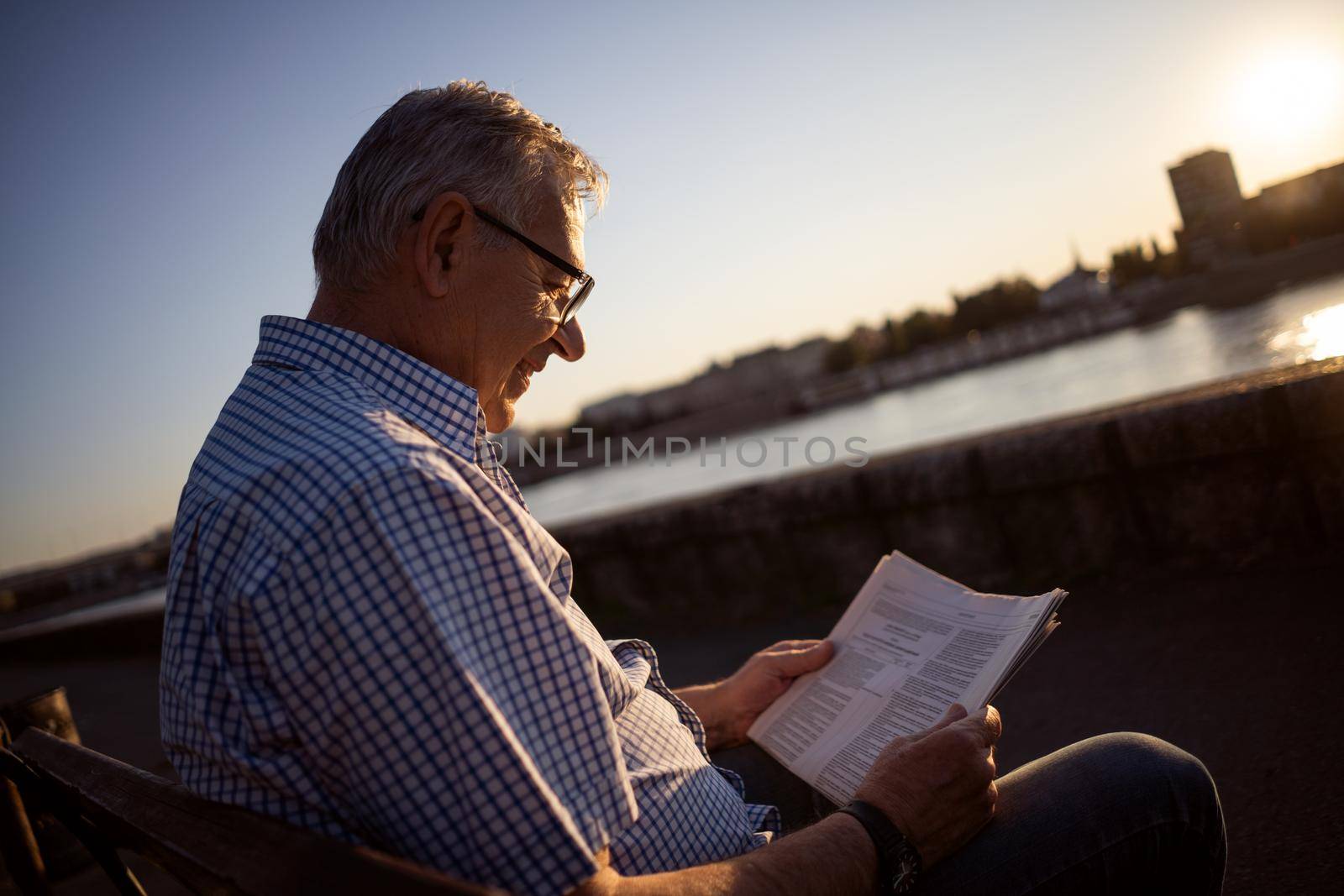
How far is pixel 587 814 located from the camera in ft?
2.82

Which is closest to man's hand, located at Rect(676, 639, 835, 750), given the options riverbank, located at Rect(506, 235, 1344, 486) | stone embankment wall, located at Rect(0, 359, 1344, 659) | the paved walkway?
the paved walkway

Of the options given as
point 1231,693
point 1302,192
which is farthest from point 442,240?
point 1302,192

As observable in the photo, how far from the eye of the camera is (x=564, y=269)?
1489 millimetres

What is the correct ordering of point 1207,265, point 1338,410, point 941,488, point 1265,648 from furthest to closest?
point 1207,265 → point 941,488 → point 1338,410 → point 1265,648

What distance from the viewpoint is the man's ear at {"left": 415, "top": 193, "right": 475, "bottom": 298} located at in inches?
51.6

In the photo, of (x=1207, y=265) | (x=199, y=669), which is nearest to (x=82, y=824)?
(x=199, y=669)

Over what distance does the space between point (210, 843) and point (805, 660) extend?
3.95ft

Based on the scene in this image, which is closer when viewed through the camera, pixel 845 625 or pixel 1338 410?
pixel 845 625

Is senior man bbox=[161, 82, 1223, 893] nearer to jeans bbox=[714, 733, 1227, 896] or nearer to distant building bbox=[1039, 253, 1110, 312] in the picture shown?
jeans bbox=[714, 733, 1227, 896]

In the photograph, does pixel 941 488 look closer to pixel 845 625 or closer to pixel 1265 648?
pixel 1265 648

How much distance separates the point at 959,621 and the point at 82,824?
1.76 metres

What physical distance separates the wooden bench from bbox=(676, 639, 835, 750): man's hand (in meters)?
1.06

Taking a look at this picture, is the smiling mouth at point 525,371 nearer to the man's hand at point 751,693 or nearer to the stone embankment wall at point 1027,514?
the man's hand at point 751,693

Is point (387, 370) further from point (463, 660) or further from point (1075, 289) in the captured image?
point (1075, 289)
